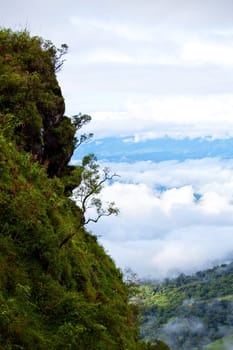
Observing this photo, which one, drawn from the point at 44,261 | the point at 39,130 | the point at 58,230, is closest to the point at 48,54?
the point at 39,130

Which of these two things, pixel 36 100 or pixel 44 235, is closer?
pixel 44 235

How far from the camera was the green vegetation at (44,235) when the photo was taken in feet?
60.3

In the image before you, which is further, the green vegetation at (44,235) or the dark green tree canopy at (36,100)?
the dark green tree canopy at (36,100)

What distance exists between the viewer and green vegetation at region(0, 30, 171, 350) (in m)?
18.4

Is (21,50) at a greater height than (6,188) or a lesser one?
greater

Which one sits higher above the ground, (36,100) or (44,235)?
(36,100)

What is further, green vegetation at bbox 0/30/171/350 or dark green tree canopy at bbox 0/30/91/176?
dark green tree canopy at bbox 0/30/91/176

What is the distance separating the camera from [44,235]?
22.2 m

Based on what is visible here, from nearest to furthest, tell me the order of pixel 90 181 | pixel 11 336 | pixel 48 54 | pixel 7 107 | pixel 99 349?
pixel 11 336 → pixel 99 349 → pixel 90 181 → pixel 7 107 → pixel 48 54

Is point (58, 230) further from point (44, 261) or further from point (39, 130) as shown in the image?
point (39, 130)

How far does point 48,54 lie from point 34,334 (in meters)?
30.3

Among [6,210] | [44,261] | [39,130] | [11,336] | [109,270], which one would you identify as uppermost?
[39,130]

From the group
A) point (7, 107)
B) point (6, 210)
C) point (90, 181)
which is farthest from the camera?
point (7, 107)

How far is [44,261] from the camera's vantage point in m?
22.3
